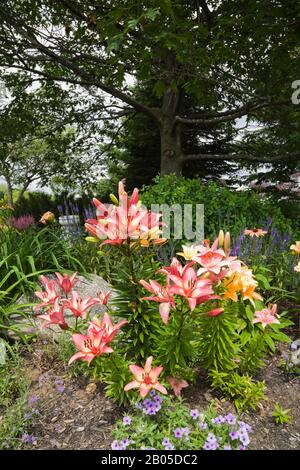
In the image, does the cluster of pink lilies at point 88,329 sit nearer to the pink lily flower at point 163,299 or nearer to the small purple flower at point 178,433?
the pink lily flower at point 163,299

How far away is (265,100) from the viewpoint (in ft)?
19.6

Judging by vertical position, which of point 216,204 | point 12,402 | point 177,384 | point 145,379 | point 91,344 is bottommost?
point 12,402

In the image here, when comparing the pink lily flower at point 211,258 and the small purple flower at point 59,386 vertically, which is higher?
the pink lily flower at point 211,258

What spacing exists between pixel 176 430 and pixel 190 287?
26.3 inches

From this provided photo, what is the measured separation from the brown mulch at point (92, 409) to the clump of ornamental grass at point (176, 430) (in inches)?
4.9

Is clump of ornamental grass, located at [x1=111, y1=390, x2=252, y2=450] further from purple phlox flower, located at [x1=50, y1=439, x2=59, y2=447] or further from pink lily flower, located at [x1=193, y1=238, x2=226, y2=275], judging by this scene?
pink lily flower, located at [x1=193, y1=238, x2=226, y2=275]

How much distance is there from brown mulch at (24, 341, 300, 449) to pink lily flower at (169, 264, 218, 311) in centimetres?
81

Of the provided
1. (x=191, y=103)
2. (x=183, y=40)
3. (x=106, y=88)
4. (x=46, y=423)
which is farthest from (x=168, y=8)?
(x=191, y=103)

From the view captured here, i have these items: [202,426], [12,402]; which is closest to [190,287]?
[202,426]

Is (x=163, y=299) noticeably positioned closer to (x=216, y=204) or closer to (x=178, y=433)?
(x=178, y=433)

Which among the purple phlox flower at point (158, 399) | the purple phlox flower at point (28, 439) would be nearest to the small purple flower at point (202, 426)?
the purple phlox flower at point (158, 399)

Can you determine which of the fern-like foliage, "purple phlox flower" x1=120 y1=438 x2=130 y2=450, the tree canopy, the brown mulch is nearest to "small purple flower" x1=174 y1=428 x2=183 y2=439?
"purple phlox flower" x1=120 y1=438 x2=130 y2=450

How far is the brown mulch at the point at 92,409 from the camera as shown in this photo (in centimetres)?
204

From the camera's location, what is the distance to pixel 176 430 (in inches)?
72.2
